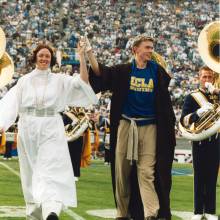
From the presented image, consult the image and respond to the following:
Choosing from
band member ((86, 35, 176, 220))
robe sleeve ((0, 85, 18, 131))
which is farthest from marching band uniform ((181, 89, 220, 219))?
robe sleeve ((0, 85, 18, 131))

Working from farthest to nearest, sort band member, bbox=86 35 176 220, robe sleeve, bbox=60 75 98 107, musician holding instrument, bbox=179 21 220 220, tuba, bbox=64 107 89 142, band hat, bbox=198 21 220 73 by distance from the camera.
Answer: tuba, bbox=64 107 89 142 < band hat, bbox=198 21 220 73 < musician holding instrument, bbox=179 21 220 220 < robe sleeve, bbox=60 75 98 107 < band member, bbox=86 35 176 220

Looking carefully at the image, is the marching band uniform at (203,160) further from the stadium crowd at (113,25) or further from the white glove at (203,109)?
the stadium crowd at (113,25)

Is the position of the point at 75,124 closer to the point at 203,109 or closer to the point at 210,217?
the point at 210,217

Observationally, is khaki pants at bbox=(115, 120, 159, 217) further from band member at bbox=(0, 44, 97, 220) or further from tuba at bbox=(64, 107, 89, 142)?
tuba at bbox=(64, 107, 89, 142)

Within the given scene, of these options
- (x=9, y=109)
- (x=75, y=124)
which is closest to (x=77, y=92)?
(x=9, y=109)

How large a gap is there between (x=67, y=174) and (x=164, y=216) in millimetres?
1049

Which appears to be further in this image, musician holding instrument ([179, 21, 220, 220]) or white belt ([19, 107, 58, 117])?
musician holding instrument ([179, 21, 220, 220])

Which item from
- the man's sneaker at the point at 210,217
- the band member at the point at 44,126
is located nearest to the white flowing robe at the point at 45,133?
the band member at the point at 44,126

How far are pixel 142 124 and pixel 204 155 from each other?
1253 mm

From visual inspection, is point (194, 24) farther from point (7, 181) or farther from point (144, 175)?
point (144, 175)

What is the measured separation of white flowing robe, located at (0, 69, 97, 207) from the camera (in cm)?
775

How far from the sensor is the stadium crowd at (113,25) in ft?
135

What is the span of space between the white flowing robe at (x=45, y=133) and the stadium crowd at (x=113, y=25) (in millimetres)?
30203

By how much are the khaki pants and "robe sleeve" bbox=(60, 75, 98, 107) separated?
41 centimetres
